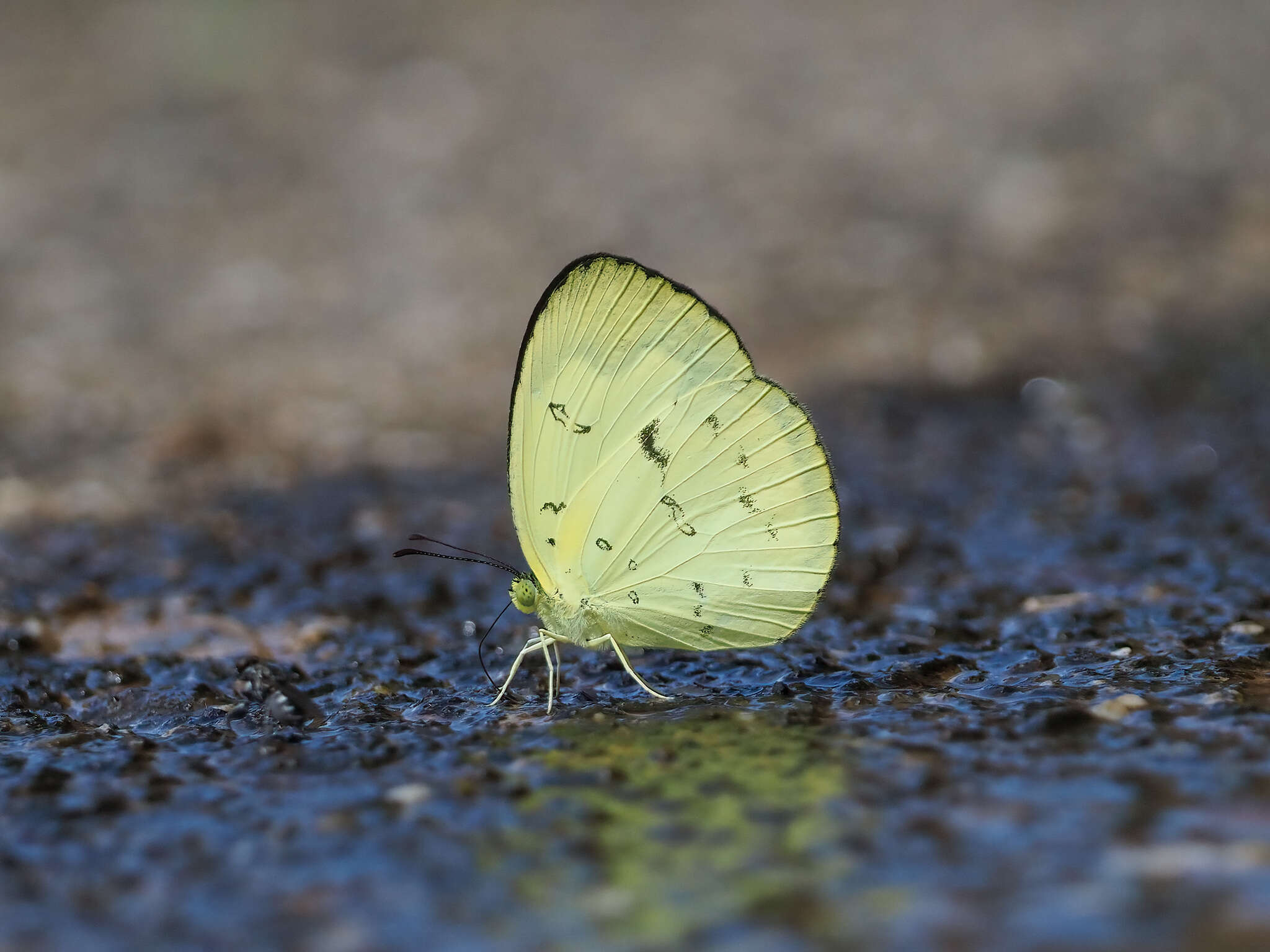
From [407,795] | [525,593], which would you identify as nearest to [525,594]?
[525,593]

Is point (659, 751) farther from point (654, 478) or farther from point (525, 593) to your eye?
point (654, 478)

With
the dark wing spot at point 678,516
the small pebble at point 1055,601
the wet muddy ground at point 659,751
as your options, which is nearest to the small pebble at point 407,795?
the wet muddy ground at point 659,751

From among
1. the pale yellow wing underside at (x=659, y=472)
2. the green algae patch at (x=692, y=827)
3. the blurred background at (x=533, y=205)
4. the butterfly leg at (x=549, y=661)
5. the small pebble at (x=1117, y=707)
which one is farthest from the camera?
the blurred background at (x=533, y=205)

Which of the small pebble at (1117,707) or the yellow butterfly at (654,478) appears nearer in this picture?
the small pebble at (1117,707)

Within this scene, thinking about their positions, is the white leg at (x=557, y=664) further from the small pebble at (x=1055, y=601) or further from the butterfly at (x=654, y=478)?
the small pebble at (x=1055, y=601)

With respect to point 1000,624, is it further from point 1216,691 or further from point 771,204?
point 771,204

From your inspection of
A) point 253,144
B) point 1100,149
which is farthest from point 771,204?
point 253,144

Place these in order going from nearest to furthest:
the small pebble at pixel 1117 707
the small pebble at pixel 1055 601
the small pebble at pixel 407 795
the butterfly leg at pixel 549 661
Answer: the small pebble at pixel 407 795
the small pebble at pixel 1117 707
the butterfly leg at pixel 549 661
the small pebble at pixel 1055 601
